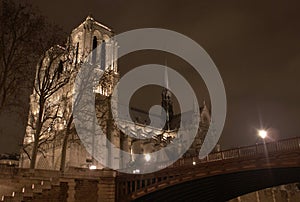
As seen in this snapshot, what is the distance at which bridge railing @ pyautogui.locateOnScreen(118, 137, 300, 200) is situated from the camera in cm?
1989

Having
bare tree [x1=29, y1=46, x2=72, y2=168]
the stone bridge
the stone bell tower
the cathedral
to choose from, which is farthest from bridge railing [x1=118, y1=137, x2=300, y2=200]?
the stone bell tower

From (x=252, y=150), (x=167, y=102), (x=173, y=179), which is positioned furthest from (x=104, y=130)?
(x=167, y=102)

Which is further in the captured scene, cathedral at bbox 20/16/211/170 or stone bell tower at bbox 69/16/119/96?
stone bell tower at bbox 69/16/119/96

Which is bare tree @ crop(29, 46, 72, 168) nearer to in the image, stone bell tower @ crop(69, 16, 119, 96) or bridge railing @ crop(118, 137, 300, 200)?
bridge railing @ crop(118, 137, 300, 200)

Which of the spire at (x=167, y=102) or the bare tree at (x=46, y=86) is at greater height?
the spire at (x=167, y=102)

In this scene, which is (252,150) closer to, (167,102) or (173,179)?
(173,179)

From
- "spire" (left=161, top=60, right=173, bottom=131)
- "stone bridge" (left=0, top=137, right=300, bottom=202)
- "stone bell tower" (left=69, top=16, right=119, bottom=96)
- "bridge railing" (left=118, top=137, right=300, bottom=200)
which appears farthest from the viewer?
"spire" (left=161, top=60, right=173, bottom=131)

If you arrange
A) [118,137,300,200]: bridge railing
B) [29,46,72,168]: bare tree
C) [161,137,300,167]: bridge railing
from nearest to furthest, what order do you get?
[161,137,300,167]: bridge railing → [118,137,300,200]: bridge railing → [29,46,72,168]: bare tree

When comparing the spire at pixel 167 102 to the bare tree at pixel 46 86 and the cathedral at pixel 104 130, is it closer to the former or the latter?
the cathedral at pixel 104 130

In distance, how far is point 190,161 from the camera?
24703 millimetres

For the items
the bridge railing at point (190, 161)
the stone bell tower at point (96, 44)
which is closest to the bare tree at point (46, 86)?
Result: the bridge railing at point (190, 161)

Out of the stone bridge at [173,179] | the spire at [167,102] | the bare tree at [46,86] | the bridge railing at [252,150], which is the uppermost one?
the spire at [167,102]

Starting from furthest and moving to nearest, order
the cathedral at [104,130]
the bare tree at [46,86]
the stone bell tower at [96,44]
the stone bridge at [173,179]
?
the stone bell tower at [96,44] < the cathedral at [104,130] < the bare tree at [46,86] < the stone bridge at [173,179]

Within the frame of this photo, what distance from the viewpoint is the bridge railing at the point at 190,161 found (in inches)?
783
